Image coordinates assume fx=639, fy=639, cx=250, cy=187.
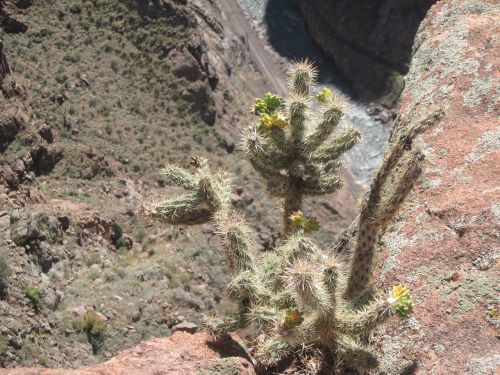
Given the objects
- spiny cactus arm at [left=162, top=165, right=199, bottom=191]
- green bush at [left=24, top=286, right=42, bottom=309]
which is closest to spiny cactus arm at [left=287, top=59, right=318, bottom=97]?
spiny cactus arm at [left=162, top=165, right=199, bottom=191]

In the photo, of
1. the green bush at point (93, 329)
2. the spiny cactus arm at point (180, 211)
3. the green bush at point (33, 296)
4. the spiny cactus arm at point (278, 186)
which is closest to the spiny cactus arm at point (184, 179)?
the spiny cactus arm at point (180, 211)

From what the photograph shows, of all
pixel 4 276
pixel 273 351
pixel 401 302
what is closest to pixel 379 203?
pixel 401 302

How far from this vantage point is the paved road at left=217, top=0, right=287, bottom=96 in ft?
147

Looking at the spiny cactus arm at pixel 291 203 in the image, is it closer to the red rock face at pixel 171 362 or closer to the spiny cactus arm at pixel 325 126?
the spiny cactus arm at pixel 325 126

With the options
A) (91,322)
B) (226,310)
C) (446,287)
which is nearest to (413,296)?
(446,287)

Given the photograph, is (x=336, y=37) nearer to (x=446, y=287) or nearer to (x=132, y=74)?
(x=132, y=74)

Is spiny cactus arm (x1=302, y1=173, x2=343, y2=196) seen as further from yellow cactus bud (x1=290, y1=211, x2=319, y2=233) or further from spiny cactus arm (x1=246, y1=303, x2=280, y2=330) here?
spiny cactus arm (x1=246, y1=303, x2=280, y2=330)

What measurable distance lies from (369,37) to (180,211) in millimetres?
45225

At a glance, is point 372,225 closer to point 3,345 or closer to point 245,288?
point 245,288

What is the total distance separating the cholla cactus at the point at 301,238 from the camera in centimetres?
483

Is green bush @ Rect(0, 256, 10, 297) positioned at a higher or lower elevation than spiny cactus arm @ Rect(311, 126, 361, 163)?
lower

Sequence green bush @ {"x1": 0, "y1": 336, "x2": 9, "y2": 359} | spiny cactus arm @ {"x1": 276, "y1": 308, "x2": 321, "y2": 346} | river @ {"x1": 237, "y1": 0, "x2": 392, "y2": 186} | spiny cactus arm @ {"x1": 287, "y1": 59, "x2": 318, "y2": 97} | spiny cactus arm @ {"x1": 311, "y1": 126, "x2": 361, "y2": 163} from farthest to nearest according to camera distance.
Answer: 1. river @ {"x1": 237, "y1": 0, "x2": 392, "y2": 186}
2. green bush @ {"x1": 0, "y1": 336, "x2": 9, "y2": 359}
3. spiny cactus arm @ {"x1": 287, "y1": 59, "x2": 318, "y2": 97}
4. spiny cactus arm @ {"x1": 311, "y1": 126, "x2": 361, "y2": 163}
5. spiny cactus arm @ {"x1": 276, "y1": 308, "x2": 321, "y2": 346}

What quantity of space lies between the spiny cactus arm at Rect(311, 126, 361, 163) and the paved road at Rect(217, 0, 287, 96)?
3662cm

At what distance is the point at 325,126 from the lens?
6.55 m
